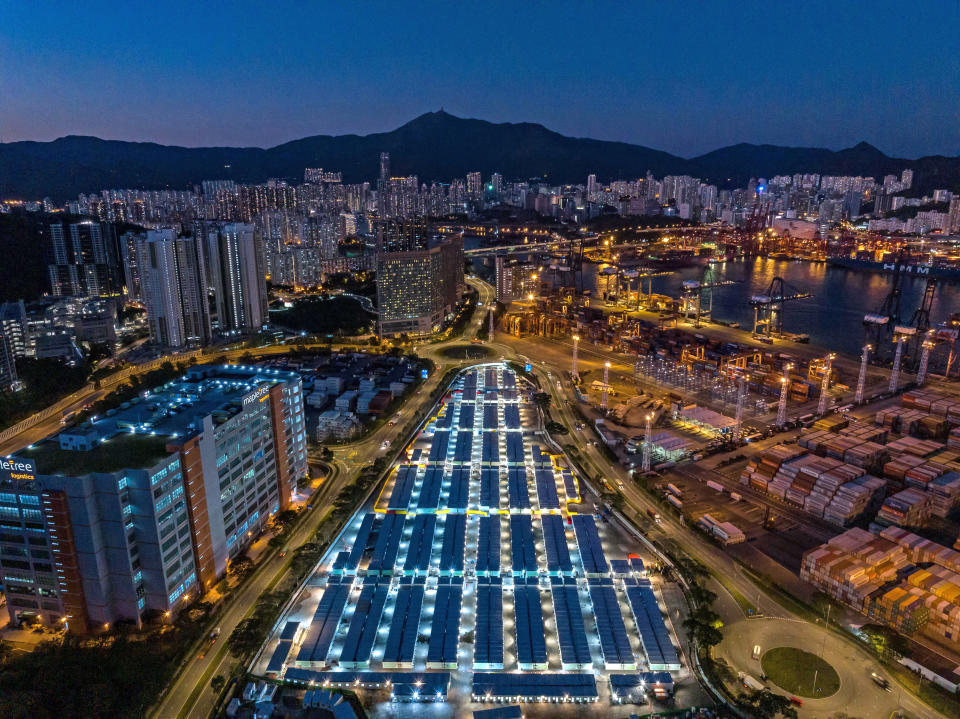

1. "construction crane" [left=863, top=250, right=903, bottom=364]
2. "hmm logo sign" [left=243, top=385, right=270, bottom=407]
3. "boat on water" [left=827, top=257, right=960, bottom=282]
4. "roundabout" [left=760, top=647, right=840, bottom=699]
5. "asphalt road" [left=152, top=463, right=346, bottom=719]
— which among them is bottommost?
"roundabout" [left=760, top=647, right=840, bottom=699]

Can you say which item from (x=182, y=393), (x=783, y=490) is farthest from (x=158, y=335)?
(x=783, y=490)

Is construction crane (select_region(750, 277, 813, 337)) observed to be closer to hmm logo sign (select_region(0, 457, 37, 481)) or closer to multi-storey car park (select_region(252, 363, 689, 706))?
multi-storey car park (select_region(252, 363, 689, 706))

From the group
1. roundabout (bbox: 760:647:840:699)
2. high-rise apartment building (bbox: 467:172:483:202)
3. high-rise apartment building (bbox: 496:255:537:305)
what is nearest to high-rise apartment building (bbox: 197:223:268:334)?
high-rise apartment building (bbox: 496:255:537:305)

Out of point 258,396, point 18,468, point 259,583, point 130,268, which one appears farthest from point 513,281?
point 18,468

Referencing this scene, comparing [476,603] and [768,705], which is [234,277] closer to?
[476,603]

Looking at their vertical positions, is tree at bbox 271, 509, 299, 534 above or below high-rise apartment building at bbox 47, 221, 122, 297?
below

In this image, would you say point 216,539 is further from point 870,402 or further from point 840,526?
point 870,402

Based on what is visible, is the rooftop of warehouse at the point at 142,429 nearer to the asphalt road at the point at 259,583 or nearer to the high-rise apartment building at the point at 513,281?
the asphalt road at the point at 259,583
